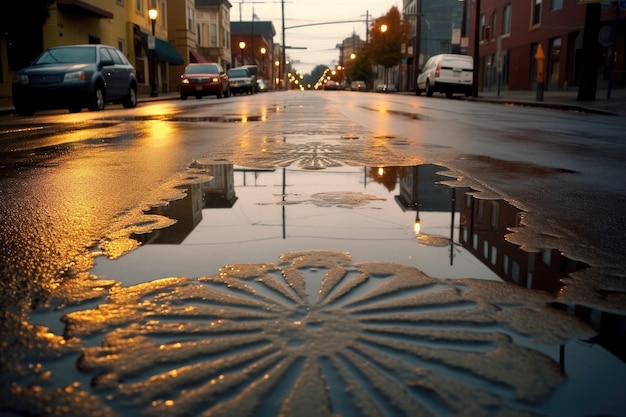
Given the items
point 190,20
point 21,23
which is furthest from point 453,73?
point 190,20

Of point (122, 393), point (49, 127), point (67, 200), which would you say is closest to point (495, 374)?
point (122, 393)

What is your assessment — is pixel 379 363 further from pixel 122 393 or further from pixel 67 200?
pixel 67 200

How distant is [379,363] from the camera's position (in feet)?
5.32

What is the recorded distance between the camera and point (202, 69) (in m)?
30.4

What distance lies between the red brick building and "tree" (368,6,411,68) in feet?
70.4

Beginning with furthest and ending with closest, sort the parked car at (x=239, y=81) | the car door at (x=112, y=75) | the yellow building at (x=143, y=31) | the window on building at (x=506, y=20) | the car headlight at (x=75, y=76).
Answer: the parked car at (x=239, y=81) → the window on building at (x=506, y=20) → the yellow building at (x=143, y=31) → the car door at (x=112, y=75) → the car headlight at (x=75, y=76)

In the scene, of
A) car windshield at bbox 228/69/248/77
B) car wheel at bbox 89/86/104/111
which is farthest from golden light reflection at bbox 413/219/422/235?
car windshield at bbox 228/69/248/77

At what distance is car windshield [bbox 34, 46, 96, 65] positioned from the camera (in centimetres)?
1563

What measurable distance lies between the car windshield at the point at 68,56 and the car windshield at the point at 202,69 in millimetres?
14152

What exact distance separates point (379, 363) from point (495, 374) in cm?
29

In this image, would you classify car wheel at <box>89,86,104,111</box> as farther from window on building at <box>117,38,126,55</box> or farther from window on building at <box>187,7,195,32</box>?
window on building at <box>187,7,195,32</box>

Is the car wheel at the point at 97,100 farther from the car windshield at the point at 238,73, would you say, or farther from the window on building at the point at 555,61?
the car windshield at the point at 238,73

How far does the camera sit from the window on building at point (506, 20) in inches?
1586

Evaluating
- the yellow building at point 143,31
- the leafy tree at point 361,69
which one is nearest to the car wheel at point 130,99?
the yellow building at point 143,31
